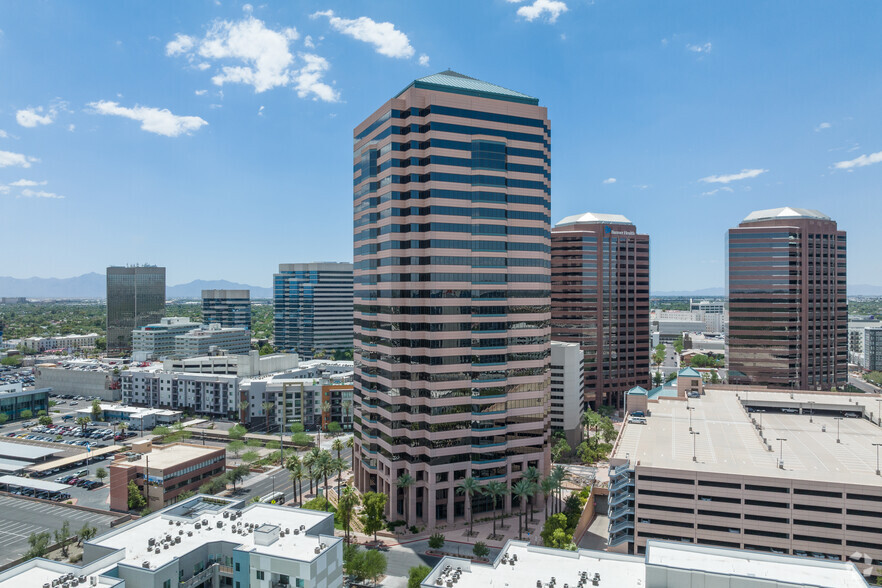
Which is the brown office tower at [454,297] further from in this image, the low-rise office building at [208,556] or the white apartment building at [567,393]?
the white apartment building at [567,393]

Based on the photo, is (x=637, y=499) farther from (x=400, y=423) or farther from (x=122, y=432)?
(x=122, y=432)

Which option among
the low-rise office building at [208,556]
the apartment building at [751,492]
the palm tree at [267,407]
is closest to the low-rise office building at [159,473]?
the palm tree at [267,407]

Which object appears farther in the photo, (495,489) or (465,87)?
(465,87)

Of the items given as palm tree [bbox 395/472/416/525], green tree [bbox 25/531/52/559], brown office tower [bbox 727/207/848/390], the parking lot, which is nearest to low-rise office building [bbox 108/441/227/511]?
the parking lot

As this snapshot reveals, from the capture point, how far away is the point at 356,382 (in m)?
119

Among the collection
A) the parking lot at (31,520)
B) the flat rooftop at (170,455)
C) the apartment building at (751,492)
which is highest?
the apartment building at (751,492)

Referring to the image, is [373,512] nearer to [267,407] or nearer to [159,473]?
[159,473]

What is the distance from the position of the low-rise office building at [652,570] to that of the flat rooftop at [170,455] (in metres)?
81.7

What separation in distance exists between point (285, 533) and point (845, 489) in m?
76.0

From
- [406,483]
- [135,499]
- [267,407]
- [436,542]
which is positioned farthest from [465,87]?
[267,407]

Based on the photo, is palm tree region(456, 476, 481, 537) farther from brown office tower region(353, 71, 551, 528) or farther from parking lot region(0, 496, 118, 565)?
parking lot region(0, 496, 118, 565)

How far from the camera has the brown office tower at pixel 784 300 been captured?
178125 millimetres

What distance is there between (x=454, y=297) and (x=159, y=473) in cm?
7002

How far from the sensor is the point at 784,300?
583ft
